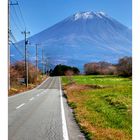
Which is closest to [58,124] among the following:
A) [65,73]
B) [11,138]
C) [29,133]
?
[29,133]

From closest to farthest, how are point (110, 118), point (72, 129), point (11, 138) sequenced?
point (11, 138)
point (72, 129)
point (110, 118)
